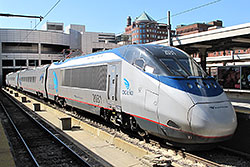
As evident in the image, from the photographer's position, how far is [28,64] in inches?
2815

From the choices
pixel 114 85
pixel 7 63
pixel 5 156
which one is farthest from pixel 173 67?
pixel 7 63

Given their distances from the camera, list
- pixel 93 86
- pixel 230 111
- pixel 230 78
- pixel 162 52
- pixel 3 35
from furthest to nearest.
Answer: pixel 3 35 < pixel 230 78 < pixel 93 86 < pixel 162 52 < pixel 230 111

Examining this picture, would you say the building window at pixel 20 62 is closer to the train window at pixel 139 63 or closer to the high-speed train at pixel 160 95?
the high-speed train at pixel 160 95

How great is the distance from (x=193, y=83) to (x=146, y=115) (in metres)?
1.65

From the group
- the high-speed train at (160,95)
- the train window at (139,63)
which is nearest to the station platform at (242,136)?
the high-speed train at (160,95)

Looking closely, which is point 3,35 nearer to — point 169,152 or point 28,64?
point 28,64

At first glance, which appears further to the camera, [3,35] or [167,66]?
[3,35]

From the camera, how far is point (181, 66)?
7.39 metres

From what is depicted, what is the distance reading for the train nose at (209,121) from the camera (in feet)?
19.0

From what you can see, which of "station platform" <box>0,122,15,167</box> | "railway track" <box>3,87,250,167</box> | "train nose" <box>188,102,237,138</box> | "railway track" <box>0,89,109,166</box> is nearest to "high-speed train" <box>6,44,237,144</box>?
"train nose" <box>188,102,237,138</box>

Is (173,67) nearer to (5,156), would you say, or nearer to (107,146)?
(107,146)

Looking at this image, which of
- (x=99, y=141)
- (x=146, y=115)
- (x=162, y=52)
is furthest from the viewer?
(x=99, y=141)

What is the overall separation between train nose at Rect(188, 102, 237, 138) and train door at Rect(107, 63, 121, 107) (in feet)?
10.8

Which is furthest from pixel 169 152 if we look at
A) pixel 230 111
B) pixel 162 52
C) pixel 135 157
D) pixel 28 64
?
pixel 28 64
